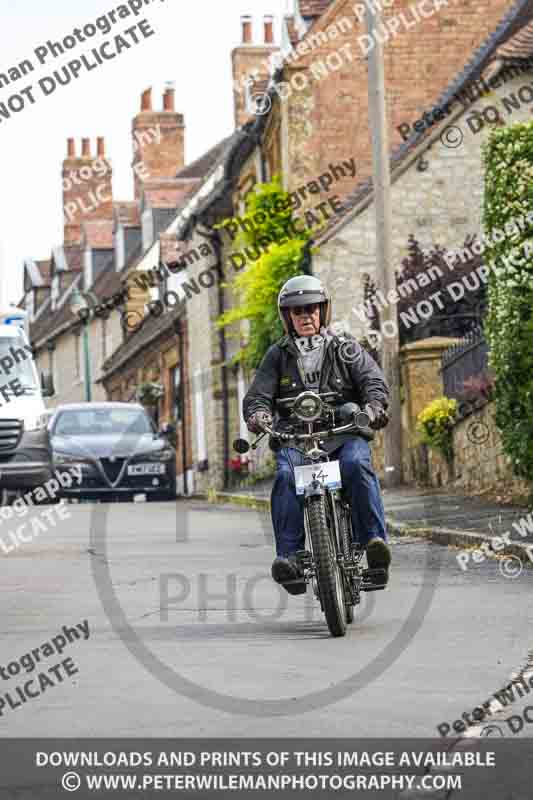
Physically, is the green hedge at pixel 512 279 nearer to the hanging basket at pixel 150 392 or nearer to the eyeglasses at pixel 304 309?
the eyeglasses at pixel 304 309

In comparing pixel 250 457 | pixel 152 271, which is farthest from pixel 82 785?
pixel 152 271

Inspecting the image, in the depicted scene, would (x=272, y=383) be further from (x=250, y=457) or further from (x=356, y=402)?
(x=250, y=457)

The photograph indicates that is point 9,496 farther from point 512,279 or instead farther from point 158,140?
point 158,140

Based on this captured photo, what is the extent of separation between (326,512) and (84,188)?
58920 mm

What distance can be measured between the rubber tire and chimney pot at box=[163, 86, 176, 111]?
4625 cm

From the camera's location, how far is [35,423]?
2397 cm

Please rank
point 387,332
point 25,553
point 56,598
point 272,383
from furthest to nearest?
point 387,332 < point 25,553 < point 56,598 < point 272,383

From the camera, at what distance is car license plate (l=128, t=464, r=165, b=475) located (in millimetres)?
25562

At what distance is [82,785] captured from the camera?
5.09 meters

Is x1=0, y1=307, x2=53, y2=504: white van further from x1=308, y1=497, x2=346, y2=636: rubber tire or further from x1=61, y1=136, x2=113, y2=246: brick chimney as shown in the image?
x1=61, y1=136, x2=113, y2=246: brick chimney

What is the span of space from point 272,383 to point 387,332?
12177 mm

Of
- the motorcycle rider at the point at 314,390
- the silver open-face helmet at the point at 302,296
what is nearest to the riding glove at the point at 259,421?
the motorcycle rider at the point at 314,390

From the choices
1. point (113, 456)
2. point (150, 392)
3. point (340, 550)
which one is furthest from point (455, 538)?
point (150, 392)

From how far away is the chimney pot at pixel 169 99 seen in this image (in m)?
53.7
